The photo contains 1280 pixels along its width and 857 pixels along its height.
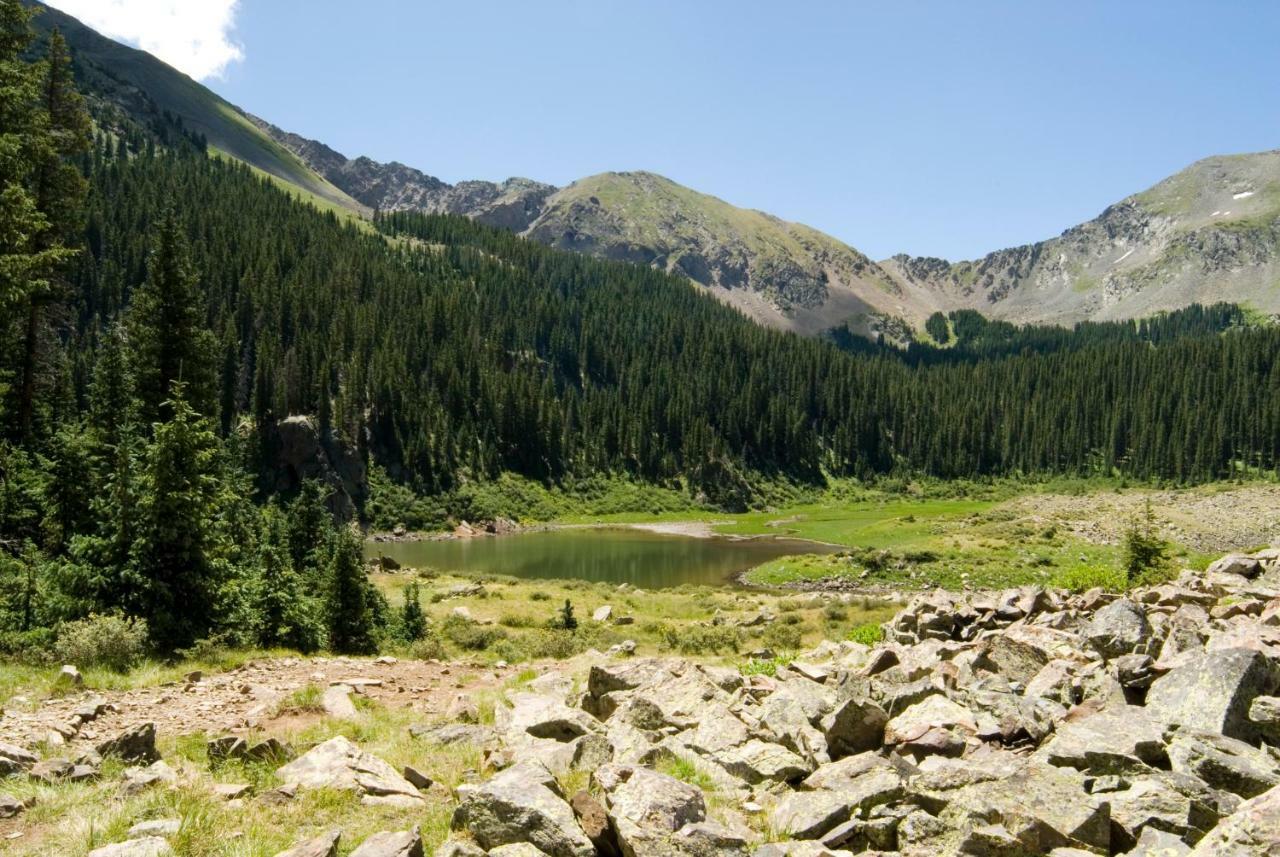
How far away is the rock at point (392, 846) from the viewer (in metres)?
6.25

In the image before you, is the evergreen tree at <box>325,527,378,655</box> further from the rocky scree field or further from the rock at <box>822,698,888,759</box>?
the rock at <box>822,698,888,759</box>

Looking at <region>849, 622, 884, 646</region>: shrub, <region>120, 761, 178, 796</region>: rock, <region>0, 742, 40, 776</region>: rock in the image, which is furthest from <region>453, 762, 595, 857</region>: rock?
<region>849, 622, 884, 646</region>: shrub

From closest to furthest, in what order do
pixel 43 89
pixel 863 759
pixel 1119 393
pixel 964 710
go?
pixel 863 759 < pixel 964 710 < pixel 43 89 < pixel 1119 393

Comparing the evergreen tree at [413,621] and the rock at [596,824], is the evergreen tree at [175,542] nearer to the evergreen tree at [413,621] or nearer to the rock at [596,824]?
the evergreen tree at [413,621]

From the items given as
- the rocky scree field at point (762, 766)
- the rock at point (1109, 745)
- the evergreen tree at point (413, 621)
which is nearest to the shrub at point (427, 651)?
the evergreen tree at point (413, 621)

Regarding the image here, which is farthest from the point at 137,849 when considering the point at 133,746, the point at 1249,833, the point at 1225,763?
the point at 1225,763

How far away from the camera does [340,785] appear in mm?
8453

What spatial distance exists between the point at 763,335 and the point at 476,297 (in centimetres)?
7842

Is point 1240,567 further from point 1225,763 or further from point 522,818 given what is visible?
Answer: point 522,818

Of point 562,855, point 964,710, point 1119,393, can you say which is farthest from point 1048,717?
point 1119,393

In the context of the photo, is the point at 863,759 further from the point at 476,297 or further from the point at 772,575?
the point at 476,297

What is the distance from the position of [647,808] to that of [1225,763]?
572 centimetres

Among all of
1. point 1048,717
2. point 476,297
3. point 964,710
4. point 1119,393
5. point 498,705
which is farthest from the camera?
point 476,297

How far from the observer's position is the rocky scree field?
643 centimetres
